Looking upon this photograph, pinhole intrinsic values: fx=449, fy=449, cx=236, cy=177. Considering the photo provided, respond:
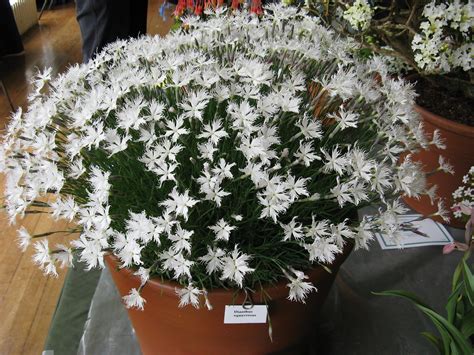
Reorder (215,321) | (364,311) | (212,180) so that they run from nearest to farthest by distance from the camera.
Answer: (212,180)
(215,321)
(364,311)

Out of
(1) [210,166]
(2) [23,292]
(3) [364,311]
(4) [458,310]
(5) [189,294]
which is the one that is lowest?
(2) [23,292]

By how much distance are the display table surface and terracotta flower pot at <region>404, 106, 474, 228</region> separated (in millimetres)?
103

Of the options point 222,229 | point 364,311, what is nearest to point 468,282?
point 364,311

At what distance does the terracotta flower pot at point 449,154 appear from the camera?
0.90 meters

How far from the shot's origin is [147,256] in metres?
0.56

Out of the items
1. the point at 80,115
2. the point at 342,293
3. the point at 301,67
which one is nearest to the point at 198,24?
the point at 301,67

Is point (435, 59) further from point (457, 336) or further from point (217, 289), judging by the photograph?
point (217, 289)

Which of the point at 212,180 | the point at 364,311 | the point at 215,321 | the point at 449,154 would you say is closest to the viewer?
the point at 212,180

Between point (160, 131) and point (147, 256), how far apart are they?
0.16m

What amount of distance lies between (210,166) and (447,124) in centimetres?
59

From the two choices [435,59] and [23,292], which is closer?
[435,59]

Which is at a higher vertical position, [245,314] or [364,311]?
[245,314]

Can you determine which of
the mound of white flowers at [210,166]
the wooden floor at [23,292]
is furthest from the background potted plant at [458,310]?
the wooden floor at [23,292]

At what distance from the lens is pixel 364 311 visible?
0.83m
